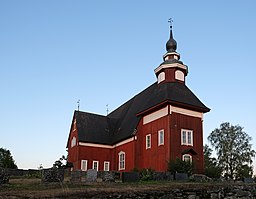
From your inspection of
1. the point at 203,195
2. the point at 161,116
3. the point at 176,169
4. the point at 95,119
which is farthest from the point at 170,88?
the point at 203,195

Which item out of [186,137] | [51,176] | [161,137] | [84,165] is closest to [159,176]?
→ [51,176]

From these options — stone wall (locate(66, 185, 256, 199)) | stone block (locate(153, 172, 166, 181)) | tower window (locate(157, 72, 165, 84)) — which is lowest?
stone wall (locate(66, 185, 256, 199))

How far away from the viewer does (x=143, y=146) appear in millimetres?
32219

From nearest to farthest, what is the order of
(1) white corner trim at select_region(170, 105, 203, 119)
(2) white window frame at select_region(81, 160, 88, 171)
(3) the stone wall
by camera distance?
(3) the stone wall < (1) white corner trim at select_region(170, 105, 203, 119) < (2) white window frame at select_region(81, 160, 88, 171)

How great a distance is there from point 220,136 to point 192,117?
68.0 feet

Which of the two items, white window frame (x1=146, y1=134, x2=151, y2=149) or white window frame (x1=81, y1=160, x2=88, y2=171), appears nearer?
white window frame (x1=146, y1=134, x2=151, y2=149)

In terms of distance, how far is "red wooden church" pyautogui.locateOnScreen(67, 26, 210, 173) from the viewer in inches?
1141

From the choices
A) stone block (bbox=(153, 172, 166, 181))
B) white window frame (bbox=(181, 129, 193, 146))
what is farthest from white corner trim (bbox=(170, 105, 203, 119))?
stone block (bbox=(153, 172, 166, 181))

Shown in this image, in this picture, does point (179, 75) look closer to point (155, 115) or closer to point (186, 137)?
point (155, 115)

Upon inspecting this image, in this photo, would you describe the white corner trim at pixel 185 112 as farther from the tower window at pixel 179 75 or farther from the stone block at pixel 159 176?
the stone block at pixel 159 176

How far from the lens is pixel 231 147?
4738cm

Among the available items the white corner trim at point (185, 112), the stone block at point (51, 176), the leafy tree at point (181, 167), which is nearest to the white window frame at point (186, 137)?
the white corner trim at point (185, 112)

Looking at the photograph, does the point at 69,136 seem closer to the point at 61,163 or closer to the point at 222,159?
the point at 61,163

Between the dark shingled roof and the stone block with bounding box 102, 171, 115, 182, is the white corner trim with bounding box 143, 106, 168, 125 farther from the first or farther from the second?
the stone block with bounding box 102, 171, 115, 182
